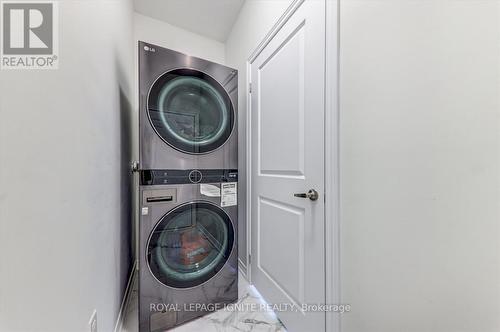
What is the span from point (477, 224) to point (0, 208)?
Result: 3.84ft

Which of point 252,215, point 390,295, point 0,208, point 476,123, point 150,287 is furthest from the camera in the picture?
point 252,215

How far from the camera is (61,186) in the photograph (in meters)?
0.62

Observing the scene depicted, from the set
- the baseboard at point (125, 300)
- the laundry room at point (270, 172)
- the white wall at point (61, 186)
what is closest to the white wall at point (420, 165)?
the laundry room at point (270, 172)

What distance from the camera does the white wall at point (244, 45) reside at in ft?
5.20

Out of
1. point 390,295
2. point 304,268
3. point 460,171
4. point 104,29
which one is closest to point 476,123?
point 460,171

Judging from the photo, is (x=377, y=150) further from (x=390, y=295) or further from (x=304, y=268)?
(x=304, y=268)

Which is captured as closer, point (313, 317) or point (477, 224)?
point (477, 224)

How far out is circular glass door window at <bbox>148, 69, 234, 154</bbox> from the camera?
1.25 meters

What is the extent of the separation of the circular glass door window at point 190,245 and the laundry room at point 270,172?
0.04 ft

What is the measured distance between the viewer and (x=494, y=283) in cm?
52

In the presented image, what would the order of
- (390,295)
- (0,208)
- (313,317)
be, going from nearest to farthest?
(0,208)
(390,295)
(313,317)

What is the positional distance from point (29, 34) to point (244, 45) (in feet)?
5.48

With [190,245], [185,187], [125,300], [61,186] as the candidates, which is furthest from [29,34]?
[125,300]

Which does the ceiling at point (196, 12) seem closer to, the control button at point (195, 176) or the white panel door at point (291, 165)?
the white panel door at point (291, 165)
